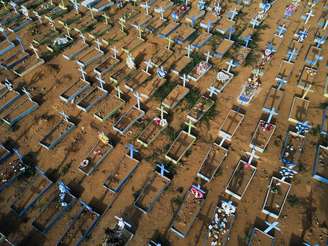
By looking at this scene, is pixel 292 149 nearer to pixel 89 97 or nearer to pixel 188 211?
pixel 188 211

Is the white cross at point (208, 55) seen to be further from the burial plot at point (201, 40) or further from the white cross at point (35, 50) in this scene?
the white cross at point (35, 50)

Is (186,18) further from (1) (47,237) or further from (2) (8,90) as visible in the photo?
(1) (47,237)

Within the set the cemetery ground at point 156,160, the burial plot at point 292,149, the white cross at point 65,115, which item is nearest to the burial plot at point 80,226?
the cemetery ground at point 156,160

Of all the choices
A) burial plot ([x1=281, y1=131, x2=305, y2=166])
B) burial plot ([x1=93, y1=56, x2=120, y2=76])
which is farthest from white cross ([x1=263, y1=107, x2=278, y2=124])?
burial plot ([x1=93, y1=56, x2=120, y2=76])

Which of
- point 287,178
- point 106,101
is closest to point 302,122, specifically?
point 287,178

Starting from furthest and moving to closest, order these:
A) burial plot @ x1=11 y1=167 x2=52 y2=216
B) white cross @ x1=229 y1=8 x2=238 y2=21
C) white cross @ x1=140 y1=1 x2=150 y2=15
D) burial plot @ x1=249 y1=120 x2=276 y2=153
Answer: white cross @ x1=140 y1=1 x2=150 y2=15
white cross @ x1=229 y1=8 x2=238 y2=21
burial plot @ x1=249 y1=120 x2=276 y2=153
burial plot @ x1=11 y1=167 x2=52 y2=216

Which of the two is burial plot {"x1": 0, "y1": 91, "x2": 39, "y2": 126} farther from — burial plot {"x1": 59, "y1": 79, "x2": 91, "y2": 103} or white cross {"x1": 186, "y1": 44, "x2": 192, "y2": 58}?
white cross {"x1": 186, "y1": 44, "x2": 192, "y2": 58}
